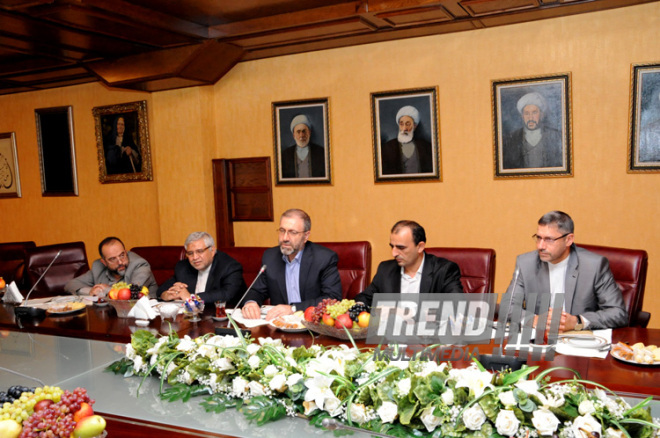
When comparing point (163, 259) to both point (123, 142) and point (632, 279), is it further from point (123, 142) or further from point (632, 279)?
point (632, 279)

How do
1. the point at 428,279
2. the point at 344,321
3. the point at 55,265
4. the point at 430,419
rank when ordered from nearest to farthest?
the point at 430,419
the point at 344,321
the point at 428,279
the point at 55,265

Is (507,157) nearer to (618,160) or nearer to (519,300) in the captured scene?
(618,160)

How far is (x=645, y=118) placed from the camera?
409 centimetres

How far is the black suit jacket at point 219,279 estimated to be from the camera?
3500mm

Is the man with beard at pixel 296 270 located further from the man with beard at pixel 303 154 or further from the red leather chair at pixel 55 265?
the red leather chair at pixel 55 265

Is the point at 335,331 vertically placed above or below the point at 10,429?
below

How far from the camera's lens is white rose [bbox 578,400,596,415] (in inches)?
48.2

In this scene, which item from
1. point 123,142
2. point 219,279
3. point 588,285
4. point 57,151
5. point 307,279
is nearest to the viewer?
point 588,285

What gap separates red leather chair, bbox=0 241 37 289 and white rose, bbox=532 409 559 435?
5.11m

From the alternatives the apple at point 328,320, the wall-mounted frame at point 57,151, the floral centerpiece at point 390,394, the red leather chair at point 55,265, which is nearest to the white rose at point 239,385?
the floral centerpiece at point 390,394

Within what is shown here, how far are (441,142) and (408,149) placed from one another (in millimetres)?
284

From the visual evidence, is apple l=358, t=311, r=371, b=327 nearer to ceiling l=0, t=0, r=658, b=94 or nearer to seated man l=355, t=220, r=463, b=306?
seated man l=355, t=220, r=463, b=306

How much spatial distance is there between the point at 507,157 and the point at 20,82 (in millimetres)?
5112

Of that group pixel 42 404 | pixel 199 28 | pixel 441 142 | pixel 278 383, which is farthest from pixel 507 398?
pixel 199 28
